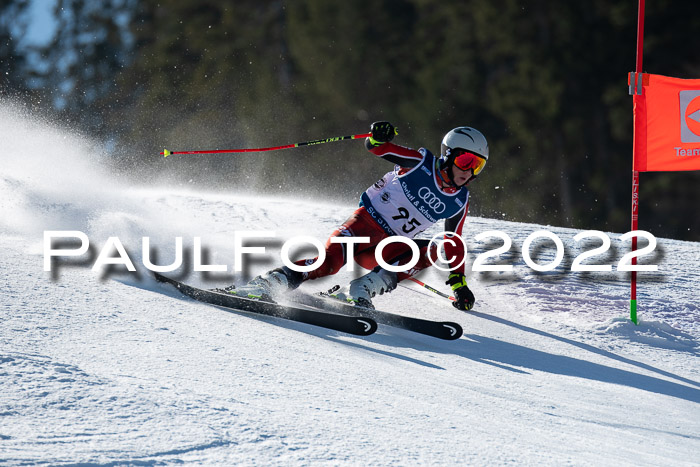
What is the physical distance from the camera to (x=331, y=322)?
3.75 metres

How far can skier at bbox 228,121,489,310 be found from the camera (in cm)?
419

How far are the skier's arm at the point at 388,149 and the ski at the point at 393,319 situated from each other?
2.68 ft

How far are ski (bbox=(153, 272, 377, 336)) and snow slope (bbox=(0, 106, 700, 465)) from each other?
0.16 ft

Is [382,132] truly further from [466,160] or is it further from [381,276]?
[381,276]

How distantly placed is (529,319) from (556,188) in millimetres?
15569

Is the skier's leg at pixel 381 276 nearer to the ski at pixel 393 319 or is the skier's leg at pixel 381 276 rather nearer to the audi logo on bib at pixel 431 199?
the ski at pixel 393 319

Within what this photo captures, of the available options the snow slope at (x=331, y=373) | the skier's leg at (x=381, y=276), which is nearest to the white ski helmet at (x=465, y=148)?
the skier's leg at (x=381, y=276)

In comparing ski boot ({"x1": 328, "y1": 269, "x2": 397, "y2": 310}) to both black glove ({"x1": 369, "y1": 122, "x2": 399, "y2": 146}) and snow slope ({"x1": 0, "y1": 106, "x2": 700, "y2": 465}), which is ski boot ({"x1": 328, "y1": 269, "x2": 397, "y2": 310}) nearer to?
snow slope ({"x1": 0, "y1": 106, "x2": 700, "y2": 465})

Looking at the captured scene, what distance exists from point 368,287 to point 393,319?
315mm

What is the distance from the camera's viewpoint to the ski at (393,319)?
3.83m

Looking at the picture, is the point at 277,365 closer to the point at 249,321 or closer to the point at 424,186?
the point at 249,321

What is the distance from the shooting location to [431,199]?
170 inches

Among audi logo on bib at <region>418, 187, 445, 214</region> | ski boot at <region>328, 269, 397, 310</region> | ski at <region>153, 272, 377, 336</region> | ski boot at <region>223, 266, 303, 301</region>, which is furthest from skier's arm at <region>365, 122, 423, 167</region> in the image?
ski at <region>153, 272, 377, 336</region>

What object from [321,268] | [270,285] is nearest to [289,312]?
[270,285]
